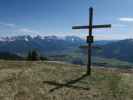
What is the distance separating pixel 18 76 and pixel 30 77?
1.19 m

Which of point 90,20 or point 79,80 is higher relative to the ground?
point 90,20

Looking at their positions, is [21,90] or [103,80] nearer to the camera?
[21,90]

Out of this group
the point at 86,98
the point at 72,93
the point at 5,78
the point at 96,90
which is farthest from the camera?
the point at 5,78

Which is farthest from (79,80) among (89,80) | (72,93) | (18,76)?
Answer: (18,76)

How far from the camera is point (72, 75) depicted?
20.0m

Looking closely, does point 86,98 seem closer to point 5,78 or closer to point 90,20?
point 5,78

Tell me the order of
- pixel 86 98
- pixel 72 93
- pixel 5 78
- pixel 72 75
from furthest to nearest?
pixel 72 75 → pixel 5 78 → pixel 72 93 → pixel 86 98

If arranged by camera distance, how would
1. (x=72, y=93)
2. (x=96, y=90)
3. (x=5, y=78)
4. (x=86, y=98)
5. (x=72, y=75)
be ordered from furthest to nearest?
(x=72, y=75)
(x=5, y=78)
(x=96, y=90)
(x=72, y=93)
(x=86, y=98)

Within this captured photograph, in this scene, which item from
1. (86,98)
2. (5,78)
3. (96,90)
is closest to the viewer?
(86,98)

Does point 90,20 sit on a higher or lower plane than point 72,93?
higher

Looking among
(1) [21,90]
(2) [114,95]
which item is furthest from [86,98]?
(1) [21,90]

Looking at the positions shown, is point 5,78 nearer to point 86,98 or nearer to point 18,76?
point 18,76

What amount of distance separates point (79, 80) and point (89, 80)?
0.96 metres

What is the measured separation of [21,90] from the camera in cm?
1405
